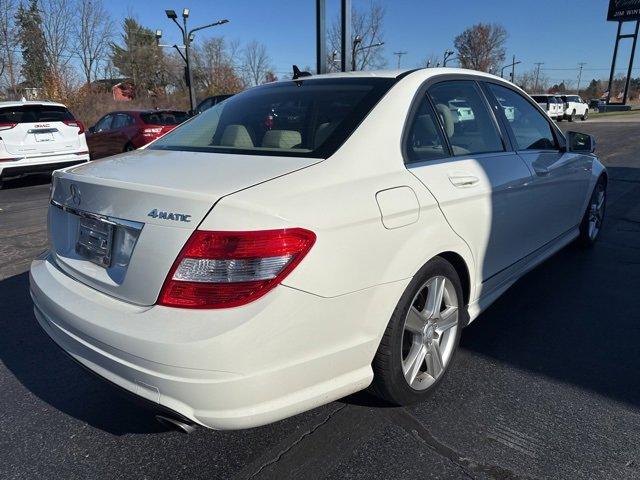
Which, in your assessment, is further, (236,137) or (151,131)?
(151,131)

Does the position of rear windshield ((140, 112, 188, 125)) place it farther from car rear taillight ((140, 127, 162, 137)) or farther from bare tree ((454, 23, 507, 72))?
bare tree ((454, 23, 507, 72))

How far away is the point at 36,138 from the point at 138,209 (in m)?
8.82

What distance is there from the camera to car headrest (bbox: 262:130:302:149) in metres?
2.44

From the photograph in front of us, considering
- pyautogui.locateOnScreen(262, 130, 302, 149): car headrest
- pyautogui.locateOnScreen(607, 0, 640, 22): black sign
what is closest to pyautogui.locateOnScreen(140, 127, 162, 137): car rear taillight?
pyautogui.locateOnScreen(262, 130, 302, 149): car headrest

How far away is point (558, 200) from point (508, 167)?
0.99 m

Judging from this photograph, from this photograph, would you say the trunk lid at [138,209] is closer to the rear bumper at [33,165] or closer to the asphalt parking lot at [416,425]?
the asphalt parking lot at [416,425]

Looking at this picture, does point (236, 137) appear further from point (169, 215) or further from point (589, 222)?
point (589, 222)

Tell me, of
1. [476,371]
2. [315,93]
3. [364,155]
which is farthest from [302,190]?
[476,371]

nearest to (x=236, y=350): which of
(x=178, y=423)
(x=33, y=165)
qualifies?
(x=178, y=423)

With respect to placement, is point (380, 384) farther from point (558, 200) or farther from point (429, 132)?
point (558, 200)

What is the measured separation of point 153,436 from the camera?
2307mm

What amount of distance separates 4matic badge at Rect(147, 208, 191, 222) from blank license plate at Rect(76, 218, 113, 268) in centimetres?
27

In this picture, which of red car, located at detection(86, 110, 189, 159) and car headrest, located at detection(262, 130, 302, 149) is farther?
red car, located at detection(86, 110, 189, 159)

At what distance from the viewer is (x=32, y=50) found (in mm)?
29188
